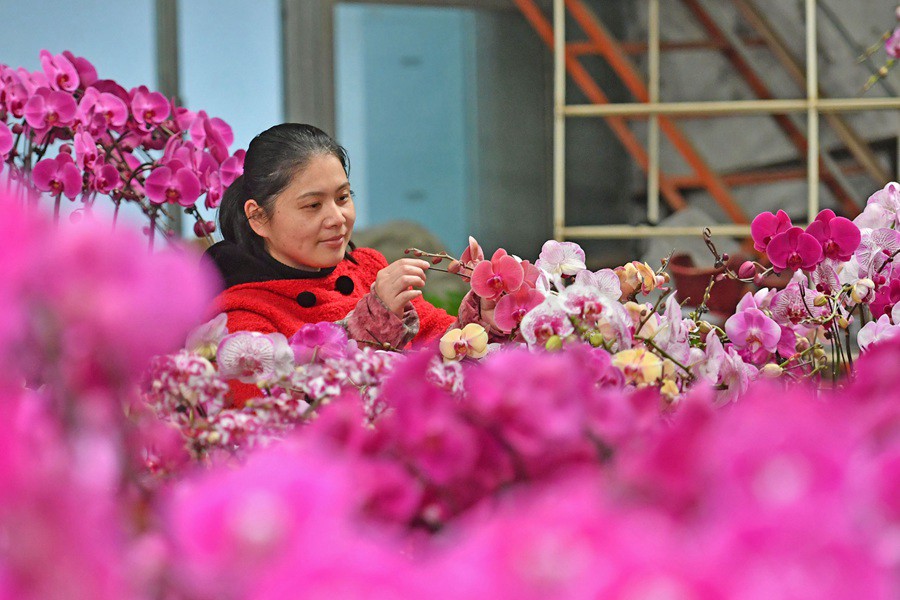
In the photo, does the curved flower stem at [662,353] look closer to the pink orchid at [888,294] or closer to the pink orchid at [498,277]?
the pink orchid at [498,277]

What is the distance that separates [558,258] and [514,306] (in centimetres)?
6

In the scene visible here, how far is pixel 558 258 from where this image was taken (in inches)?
22.2

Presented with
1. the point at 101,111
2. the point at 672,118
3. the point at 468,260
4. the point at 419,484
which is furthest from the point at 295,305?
the point at 672,118

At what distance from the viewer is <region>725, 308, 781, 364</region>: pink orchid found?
1.82 ft

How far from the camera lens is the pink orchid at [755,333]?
554 millimetres

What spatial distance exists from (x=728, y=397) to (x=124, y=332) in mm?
355

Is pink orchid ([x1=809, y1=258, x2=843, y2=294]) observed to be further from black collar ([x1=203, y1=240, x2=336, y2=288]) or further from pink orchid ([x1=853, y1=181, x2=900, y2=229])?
black collar ([x1=203, y1=240, x2=336, y2=288])

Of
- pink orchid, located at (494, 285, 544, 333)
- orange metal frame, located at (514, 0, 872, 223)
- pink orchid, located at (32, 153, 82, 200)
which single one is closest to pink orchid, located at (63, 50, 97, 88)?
pink orchid, located at (32, 153, 82, 200)

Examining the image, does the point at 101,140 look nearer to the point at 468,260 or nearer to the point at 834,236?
the point at 468,260

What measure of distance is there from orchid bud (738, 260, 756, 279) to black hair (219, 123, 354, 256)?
2.23ft

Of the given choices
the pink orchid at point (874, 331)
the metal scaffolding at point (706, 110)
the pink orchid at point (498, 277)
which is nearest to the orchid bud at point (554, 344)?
the pink orchid at point (498, 277)

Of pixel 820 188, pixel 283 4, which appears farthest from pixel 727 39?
pixel 283 4

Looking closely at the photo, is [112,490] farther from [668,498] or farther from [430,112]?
[430,112]

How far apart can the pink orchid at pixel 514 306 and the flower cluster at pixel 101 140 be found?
1.48 feet
